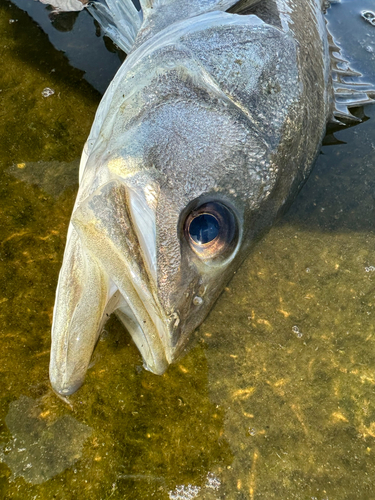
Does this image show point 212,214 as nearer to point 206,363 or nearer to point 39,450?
point 206,363

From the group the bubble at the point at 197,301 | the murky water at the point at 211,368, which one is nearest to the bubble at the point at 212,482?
the murky water at the point at 211,368

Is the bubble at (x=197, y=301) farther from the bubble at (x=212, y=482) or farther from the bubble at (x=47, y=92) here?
the bubble at (x=47, y=92)

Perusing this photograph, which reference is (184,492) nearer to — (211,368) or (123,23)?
(211,368)

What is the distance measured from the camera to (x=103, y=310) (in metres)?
1.80

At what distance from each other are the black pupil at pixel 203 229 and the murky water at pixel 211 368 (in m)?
1.03

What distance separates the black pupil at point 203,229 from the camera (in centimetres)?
171

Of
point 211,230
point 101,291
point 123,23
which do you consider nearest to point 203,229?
point 211,230

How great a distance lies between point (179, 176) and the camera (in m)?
1.69

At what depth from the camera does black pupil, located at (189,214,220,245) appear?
1.71 m

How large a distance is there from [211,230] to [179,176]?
0.27 meters

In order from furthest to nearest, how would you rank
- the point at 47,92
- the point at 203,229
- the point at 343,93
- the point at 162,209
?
the point at 47,92 → the point at 343,93 → the point at 203,229 → the point at 162,209

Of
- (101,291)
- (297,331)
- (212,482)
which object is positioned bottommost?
(212,482)

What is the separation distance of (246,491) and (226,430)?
344mm

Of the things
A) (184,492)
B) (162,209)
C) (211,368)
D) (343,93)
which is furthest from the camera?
(343,93)
